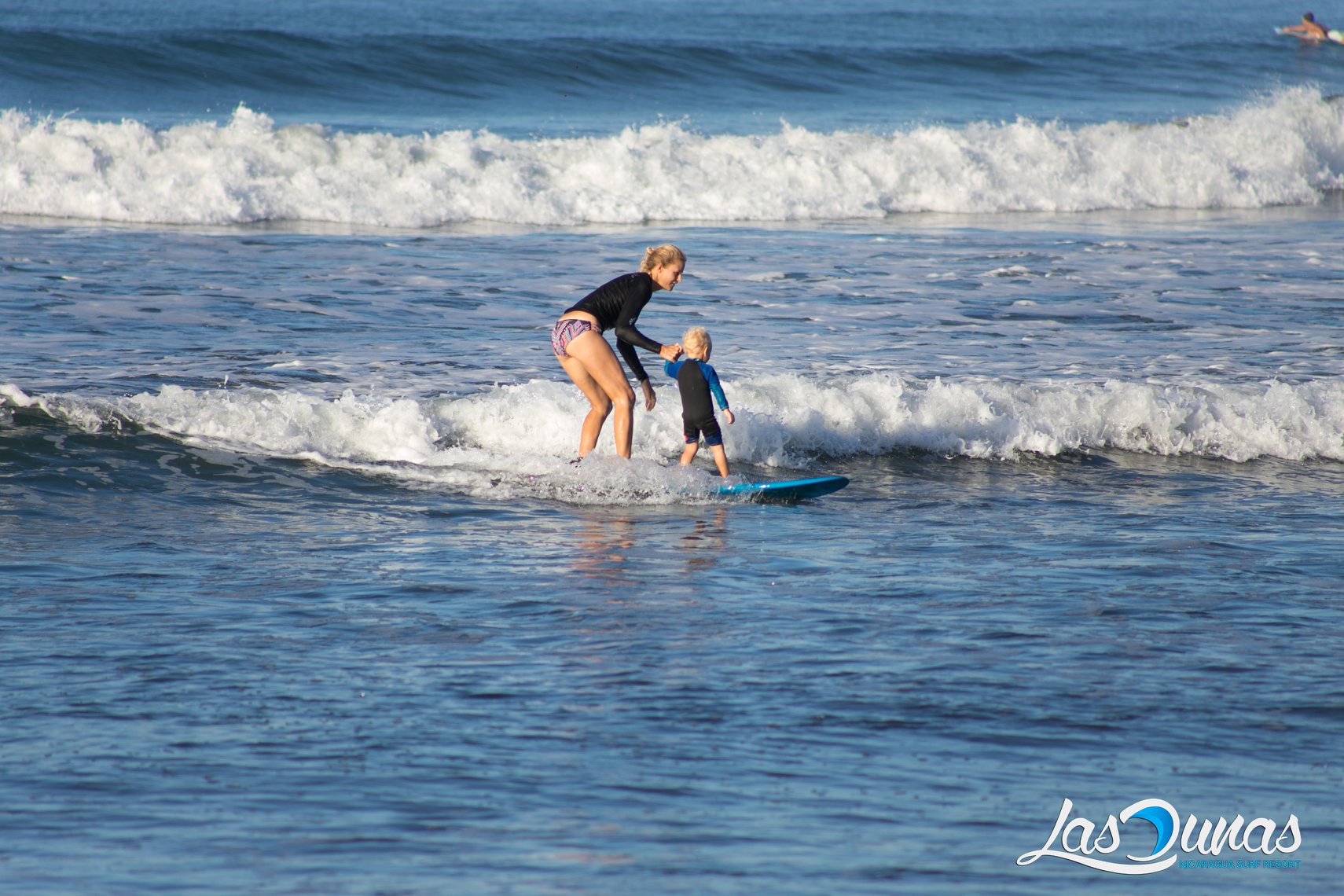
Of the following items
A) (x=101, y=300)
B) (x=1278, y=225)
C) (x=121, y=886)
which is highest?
(x=1278, y=225)

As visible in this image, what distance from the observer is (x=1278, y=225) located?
883 inches

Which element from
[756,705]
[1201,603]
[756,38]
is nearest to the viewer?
[756,705]

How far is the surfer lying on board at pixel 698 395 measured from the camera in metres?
9.33

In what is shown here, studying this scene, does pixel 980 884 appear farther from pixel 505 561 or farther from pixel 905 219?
pixel 905 219

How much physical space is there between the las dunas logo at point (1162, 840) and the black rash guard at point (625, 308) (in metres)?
4.95

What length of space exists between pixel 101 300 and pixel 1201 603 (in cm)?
1122

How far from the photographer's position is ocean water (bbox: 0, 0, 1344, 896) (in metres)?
4.76

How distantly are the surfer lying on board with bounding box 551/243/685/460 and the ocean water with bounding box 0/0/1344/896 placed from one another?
1.13ft

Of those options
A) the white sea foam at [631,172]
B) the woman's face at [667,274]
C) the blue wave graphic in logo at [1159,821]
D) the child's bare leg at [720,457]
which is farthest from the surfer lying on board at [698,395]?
the white sea foam at [631,172]

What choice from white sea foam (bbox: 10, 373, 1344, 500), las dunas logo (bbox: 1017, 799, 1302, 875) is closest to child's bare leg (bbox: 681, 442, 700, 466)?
white sea foam (bbox: 10, 373, 1344, 500)

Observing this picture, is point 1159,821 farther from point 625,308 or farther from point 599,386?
point 599,386

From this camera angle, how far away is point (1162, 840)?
4.72m

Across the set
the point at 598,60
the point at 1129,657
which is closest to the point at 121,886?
the point at 1129,657

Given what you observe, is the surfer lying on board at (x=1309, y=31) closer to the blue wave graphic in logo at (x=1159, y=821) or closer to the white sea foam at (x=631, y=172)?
the white sea foam at (x=631, y=172)
